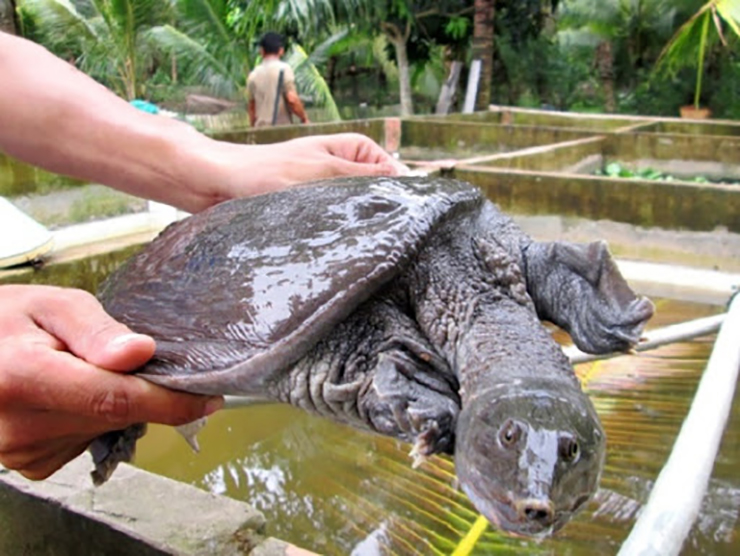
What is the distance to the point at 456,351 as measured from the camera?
0.89 m

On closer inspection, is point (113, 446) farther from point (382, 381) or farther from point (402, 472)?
point (402, 472)

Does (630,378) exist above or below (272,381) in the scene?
below

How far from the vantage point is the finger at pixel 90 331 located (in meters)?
0.93

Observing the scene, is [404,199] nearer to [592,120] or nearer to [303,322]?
[303,322]

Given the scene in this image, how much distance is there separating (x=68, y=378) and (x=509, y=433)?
0.61m

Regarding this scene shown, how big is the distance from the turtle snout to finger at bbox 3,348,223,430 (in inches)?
19.4

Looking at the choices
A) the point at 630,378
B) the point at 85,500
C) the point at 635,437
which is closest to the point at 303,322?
the point at 85,500

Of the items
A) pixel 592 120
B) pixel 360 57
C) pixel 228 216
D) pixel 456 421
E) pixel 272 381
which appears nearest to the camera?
pixel 456 421

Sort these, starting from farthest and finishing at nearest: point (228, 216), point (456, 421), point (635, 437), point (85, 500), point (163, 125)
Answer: point (635, 437), point (85, 500), point (163, 125), point (228, 216), point (456, 421)

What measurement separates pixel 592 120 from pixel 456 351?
8039 millimetres

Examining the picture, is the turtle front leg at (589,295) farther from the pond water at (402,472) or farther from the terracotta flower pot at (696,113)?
the terracotta flower pot at (696,113)

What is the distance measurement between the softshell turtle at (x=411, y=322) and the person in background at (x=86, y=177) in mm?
68

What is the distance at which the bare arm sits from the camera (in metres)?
1.33

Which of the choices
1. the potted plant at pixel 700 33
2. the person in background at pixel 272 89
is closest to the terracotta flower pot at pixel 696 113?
the potted plant at pixel 700 33
